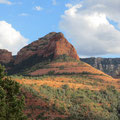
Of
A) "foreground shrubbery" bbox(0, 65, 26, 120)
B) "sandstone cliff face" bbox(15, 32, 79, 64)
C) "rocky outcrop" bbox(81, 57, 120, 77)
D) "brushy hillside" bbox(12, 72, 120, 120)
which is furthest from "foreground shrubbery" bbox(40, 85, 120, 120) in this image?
"rocky outcrop" bbox(81, 57, 120, 77)

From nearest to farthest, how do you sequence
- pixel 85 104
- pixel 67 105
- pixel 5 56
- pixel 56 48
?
pixel 67 105 < pixel 85 104 < pixel 56 48 < pixel 5 56

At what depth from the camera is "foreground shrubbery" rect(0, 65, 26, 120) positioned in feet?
42.4

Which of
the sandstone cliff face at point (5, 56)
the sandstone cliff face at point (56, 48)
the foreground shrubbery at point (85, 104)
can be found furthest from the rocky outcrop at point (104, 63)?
the foreground shrubbery at point (85, 104)

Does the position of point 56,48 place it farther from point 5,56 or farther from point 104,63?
point 104,63

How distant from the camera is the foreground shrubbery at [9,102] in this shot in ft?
42.4

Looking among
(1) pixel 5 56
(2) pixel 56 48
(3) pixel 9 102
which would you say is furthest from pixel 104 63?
(3) pixel 9 102

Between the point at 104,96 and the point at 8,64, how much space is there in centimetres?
8672

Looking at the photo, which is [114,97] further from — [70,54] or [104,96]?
[70,54]

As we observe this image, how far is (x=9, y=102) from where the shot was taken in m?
13.7

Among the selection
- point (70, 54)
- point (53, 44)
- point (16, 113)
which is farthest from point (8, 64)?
point (16, 113)

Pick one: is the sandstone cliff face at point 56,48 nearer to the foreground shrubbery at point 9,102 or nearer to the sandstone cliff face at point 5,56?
the sandstone cliff face at point 5,56

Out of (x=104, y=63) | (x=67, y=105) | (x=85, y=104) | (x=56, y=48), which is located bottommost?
(x=85, y=104)

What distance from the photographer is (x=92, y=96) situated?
118ft

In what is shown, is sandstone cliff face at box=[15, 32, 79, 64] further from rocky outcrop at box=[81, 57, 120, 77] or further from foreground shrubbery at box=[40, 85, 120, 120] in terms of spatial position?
rocky outcrop at box=[81, 57, 120, 77]
